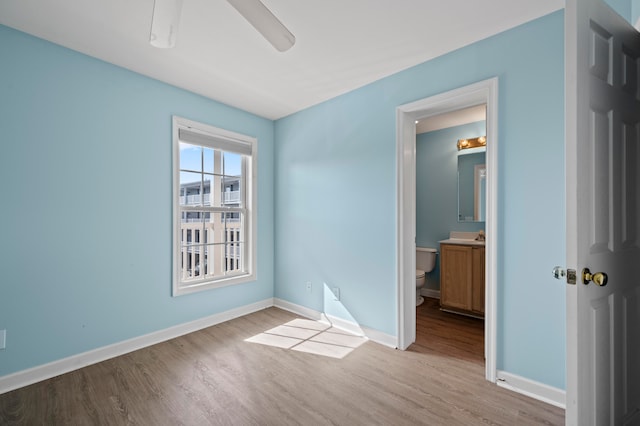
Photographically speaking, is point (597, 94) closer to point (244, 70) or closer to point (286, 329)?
point (244, 70)

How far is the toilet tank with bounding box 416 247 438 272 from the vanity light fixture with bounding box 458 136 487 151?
1.50 m

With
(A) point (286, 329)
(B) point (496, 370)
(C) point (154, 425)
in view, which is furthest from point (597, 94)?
(A) point (286, 329)

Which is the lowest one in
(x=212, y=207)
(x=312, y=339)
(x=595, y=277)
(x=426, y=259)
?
(x=312, y=339)

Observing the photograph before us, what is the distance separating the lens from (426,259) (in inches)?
164

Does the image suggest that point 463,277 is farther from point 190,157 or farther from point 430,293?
point 190,157

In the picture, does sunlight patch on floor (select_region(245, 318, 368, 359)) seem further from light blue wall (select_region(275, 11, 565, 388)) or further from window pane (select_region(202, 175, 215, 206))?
window pane (select_region(202, 175, 215, 206))

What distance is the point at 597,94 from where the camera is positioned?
3.96 ft

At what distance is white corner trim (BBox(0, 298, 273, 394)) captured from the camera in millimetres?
2059

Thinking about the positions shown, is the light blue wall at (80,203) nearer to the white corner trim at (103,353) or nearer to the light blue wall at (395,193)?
the white corner trim at (103,353)

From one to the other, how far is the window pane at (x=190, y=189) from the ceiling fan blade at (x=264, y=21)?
6.65 ft

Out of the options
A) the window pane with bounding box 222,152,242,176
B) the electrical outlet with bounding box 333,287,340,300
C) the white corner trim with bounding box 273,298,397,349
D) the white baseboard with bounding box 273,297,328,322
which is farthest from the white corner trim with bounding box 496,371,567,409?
the window pane with bounding box 222,152,242,176

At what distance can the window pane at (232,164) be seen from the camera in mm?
3545

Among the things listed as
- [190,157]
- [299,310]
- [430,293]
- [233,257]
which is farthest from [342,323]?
[190,157]

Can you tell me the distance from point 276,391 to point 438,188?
11.5ft
